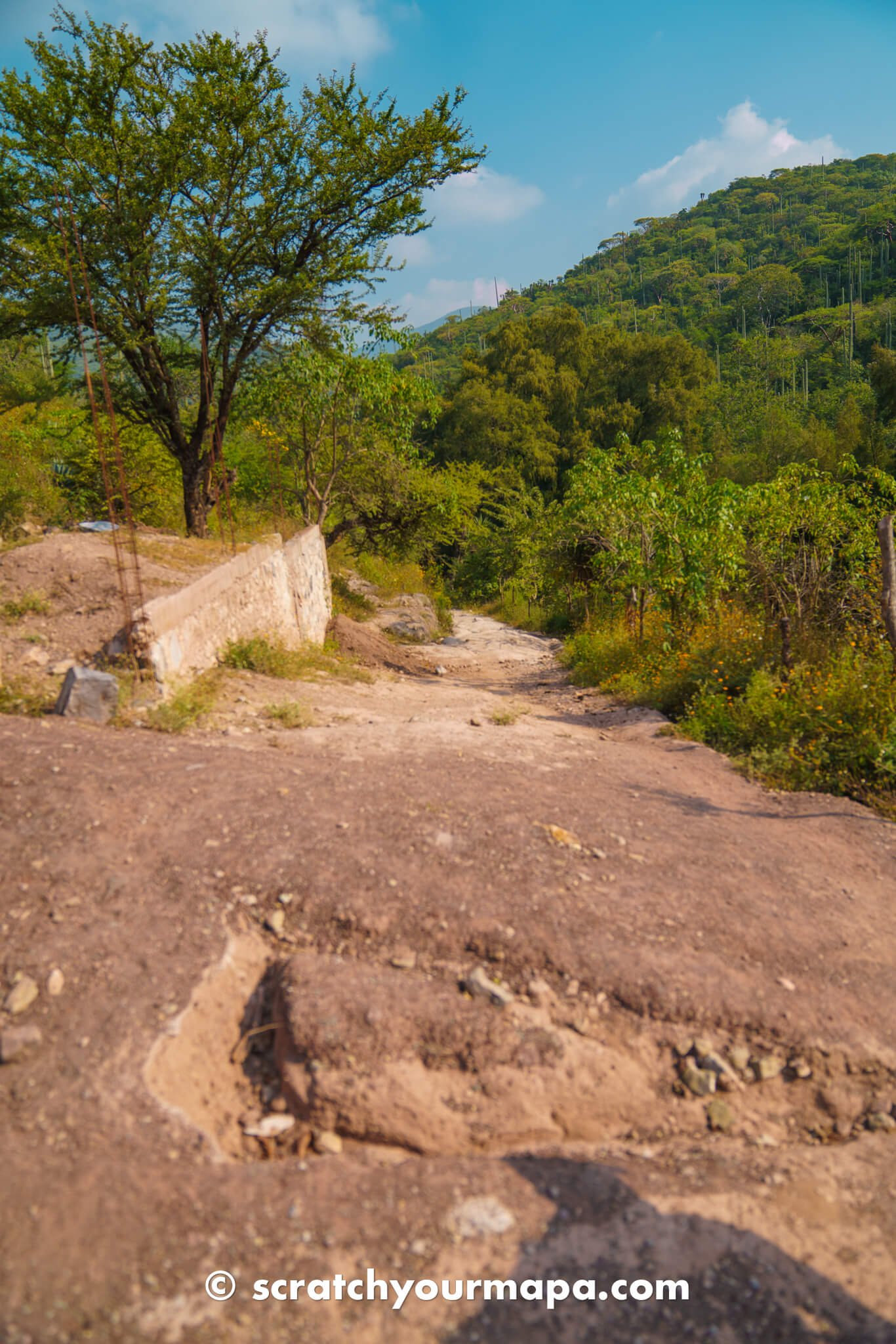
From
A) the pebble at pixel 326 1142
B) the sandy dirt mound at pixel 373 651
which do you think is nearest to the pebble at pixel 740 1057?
the pebble at pixel 326 1142

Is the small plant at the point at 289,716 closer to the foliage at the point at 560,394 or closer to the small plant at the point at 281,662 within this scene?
the small plant at the point at 281,662

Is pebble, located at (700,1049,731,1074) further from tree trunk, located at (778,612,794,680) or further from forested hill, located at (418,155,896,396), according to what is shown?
forested hill, located at (418,155,896,396)

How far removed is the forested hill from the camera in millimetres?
51312

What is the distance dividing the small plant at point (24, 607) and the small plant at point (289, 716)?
2138mm

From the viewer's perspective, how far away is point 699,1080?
2781 millimetres

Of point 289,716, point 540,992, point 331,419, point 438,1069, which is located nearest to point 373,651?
point 331,419

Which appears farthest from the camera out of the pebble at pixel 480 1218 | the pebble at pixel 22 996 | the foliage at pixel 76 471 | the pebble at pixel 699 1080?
the foliage at pixel 76 471

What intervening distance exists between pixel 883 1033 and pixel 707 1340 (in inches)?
66.6

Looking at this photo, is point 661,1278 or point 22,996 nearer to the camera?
point 661,1278

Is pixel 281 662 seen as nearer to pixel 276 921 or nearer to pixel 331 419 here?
pixel 276 921

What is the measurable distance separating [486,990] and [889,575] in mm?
4546

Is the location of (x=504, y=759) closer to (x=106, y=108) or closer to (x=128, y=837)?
(x=128, y=837)

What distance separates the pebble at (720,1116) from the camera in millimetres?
2670

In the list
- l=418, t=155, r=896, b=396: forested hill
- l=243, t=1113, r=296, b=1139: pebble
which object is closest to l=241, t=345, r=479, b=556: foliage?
l=243, t=1113, r=296, b=1139: pebble
